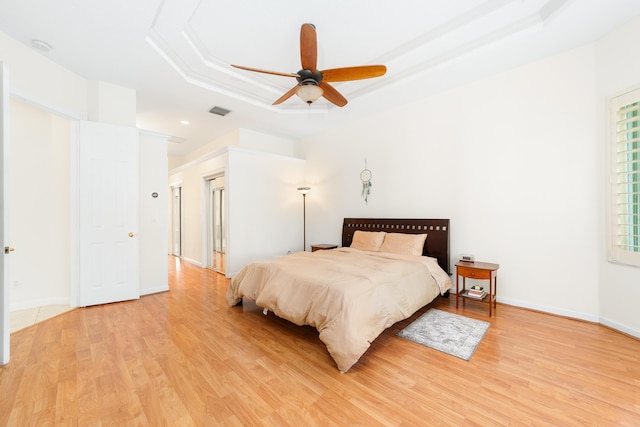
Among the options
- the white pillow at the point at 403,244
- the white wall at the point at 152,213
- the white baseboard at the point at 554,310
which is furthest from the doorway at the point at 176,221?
the white baseboard at the point at 554,310

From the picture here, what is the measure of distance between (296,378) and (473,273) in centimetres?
242

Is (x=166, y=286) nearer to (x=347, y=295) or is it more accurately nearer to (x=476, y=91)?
(x=347, y=295)

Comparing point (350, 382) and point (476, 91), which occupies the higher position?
point (476, 91)

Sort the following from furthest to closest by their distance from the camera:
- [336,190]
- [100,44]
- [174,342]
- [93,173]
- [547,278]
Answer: [336,190], [93,173], [547,278], [100,44], [174,342]

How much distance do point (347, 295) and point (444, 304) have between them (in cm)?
199

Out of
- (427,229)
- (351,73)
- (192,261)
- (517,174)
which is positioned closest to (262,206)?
(192,261)

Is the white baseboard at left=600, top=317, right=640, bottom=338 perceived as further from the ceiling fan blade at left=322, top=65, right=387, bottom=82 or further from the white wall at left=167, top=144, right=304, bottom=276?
the white wall at left=167, top=144, right=304, bottom=276

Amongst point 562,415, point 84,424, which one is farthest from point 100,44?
point 562,415

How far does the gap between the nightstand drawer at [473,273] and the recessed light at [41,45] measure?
522 centimetres

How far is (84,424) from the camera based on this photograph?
1.54m

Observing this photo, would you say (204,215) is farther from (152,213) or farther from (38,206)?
(38,206)

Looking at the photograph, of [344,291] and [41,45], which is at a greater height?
[41,45]

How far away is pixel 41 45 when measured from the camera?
278 cm

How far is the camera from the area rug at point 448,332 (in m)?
2.39
